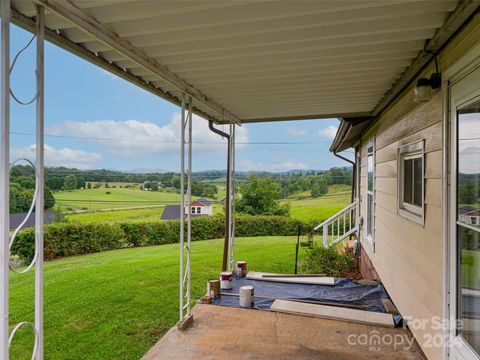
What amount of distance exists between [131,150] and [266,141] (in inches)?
264

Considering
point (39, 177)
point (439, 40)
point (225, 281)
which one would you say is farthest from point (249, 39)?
point (225, 281)

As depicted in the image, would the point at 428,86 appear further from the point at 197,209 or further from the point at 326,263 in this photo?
the point at 197,209

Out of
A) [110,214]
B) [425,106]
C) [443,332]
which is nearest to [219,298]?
[443,332]

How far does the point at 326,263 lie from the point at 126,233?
737cm

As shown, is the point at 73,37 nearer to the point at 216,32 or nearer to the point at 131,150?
the point at 216,32

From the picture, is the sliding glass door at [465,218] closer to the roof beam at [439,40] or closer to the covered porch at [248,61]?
the roof beam at [439,40]

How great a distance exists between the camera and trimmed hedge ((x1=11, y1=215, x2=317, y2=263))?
334 inches

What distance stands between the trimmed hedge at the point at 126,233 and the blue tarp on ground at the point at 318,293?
176 inches

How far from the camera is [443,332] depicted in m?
2.07

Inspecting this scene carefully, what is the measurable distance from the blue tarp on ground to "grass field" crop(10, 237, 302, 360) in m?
0.96

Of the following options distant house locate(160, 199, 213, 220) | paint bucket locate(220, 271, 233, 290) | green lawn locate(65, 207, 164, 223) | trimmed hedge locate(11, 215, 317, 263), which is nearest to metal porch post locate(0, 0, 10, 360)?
paint bucket locate(220, 271, 233, 290)

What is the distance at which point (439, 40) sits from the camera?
2.04m

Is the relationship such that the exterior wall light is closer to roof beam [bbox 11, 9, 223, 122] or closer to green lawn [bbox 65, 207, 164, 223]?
roof beam [bbox 11, 9, 223, 122]

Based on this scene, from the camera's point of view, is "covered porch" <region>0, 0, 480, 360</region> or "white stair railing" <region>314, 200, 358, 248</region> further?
"white stair railing" <region>314, 200, 358, 248</region>
